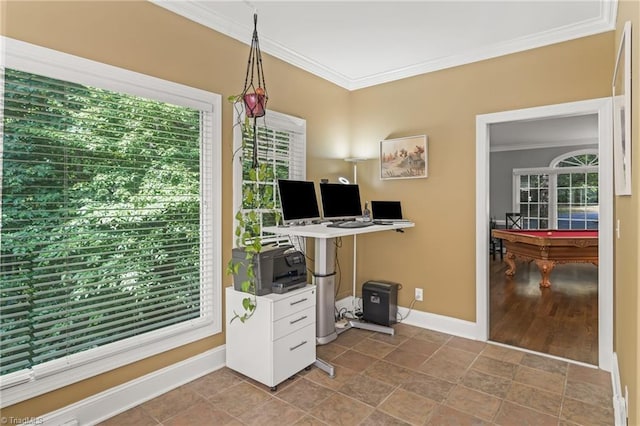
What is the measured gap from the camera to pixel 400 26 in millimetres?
2895

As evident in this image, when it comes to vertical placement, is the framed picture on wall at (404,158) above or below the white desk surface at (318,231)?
above

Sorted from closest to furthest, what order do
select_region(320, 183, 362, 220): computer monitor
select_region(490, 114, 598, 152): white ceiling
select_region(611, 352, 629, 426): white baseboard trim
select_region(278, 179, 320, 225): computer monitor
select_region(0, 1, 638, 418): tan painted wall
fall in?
select_region(611, 352, 629, 426): white baseboard trim, select_region(0, 1, 638, 418): tan painted wall, select_region(278, 179, 320, 225): computer monitor, select_region(320, 183, 362, 220): computer monitor, select_region(490, 114, 598, 152): white ceiling

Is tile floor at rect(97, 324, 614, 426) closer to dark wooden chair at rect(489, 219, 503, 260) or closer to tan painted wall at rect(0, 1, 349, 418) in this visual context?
tan painted wall at rect(0, 1, 349, 418)

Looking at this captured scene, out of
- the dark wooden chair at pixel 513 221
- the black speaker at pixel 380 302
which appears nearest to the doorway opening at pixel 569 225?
the black speaker at pixel 380 302

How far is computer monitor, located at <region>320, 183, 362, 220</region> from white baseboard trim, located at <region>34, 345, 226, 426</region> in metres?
1.51

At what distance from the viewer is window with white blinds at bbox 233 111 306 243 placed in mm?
2969

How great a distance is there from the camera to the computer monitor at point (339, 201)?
3.37 m

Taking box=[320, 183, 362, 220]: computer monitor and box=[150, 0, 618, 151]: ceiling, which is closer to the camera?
box=[150, 0, 618, 151]: ceiling

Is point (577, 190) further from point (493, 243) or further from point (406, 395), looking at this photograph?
point (406, 395)

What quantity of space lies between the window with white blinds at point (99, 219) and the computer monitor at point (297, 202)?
1.73 ft

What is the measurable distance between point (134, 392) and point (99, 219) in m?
1.15

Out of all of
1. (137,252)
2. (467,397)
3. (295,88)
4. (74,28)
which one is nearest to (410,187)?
(295,88)

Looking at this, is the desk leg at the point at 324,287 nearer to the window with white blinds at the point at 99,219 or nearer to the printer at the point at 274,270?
the printer at the point at 274,270

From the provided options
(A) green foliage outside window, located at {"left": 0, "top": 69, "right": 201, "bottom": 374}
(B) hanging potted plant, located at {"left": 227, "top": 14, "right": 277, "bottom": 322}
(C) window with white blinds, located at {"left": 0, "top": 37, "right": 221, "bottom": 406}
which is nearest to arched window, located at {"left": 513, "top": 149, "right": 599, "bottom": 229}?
(B) hanging potted plant, located at {"left": 227, "top": 14, "right": 277, "bottom": 322}
